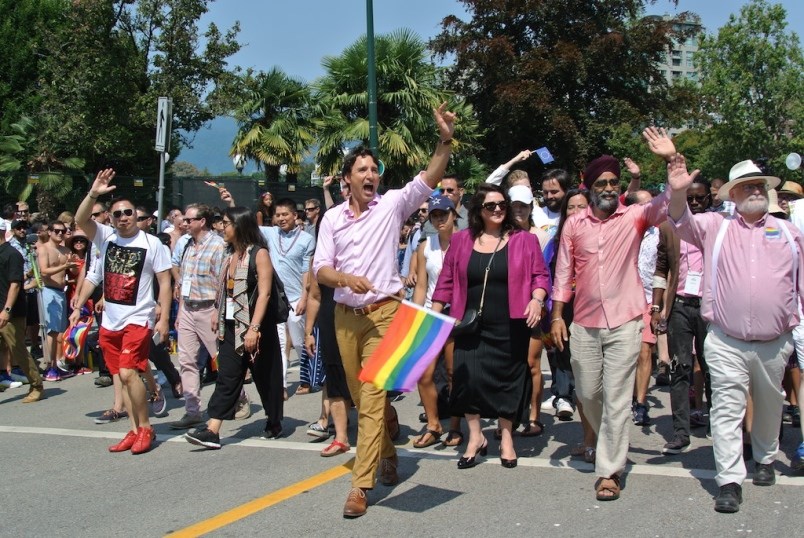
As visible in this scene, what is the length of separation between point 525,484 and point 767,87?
5774 centimetres

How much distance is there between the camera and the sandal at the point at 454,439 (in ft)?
23.1

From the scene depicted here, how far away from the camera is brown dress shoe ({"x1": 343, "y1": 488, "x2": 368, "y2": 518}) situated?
5.24 meters

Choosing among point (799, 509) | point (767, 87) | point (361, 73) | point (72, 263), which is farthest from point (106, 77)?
point (767, 87)

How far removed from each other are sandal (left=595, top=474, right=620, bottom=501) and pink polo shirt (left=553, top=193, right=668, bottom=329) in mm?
966

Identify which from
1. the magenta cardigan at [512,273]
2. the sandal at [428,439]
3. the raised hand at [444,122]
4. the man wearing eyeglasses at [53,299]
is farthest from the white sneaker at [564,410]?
the man wearing eyeglasses at [53,299]

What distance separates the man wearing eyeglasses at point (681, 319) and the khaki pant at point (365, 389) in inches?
89.2

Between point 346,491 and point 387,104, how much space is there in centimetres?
1919

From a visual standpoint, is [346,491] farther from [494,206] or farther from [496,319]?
[494,206]

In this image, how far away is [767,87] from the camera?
5706 centimetres

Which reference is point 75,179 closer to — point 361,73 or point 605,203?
point 361,73

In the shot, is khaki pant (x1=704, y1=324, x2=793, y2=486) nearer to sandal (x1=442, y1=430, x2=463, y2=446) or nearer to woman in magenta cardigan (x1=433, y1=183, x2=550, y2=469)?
woman in magenta cardigan (x1=433, y1=183, x2=550, y2=469)

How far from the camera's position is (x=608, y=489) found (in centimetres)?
543

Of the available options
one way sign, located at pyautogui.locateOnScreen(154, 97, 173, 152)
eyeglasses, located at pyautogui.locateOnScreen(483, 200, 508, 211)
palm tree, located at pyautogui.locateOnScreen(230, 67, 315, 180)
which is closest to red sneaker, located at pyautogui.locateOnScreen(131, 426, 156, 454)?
eyeglasses, located at pyautogui.locateOnScreen(483, 200, 508, 211)

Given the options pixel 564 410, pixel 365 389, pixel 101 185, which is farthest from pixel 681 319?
pixel 101 185
